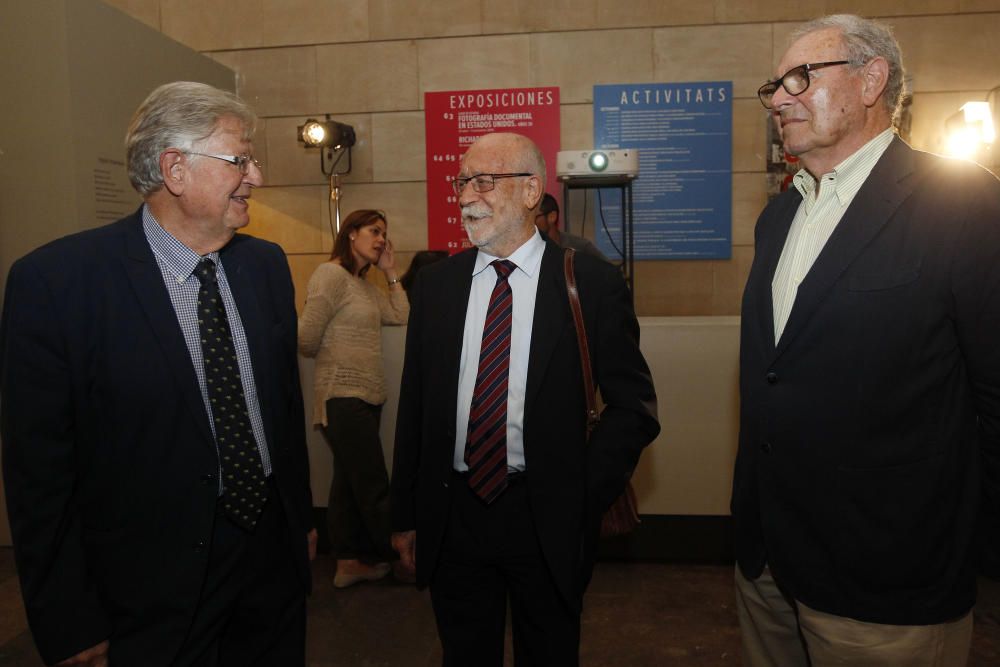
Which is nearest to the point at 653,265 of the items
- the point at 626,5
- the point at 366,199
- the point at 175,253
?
the point at 626,5

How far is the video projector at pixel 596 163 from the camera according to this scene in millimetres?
4664

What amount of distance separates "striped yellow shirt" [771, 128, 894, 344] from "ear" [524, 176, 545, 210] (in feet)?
2.17

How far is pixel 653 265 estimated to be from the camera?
562cm

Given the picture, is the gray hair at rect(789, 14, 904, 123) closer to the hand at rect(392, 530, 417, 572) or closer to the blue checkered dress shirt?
the blue checkered dress shirt

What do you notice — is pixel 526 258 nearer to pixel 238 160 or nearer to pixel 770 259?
pixel 770 259

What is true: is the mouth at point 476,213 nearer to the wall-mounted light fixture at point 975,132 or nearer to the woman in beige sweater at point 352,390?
the woman in beige sweater at point 352,390

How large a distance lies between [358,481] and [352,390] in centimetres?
44

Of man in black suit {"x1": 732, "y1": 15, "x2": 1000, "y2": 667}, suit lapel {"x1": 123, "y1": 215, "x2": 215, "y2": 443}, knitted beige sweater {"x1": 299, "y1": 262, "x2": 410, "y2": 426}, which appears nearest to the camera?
man in black suit {"x1": 732, "y1": 15, "x2": 1000, "y2": 667}

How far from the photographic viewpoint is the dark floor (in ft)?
9.51

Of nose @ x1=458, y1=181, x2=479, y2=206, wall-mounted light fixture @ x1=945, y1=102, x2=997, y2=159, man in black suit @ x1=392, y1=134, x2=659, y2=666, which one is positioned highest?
wall-mounted light fixture @ x1=945, y1=102, x2=997, y2=159

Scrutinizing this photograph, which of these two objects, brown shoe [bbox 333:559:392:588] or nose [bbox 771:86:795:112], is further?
brown shoe [bbox 333:559:392:588]

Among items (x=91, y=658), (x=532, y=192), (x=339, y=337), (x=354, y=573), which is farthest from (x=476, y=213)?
(x=354, y=573)

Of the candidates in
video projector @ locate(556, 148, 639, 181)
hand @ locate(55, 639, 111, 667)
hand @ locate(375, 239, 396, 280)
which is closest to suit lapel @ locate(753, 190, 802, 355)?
hand @ locate(55, 639, 111, 667)

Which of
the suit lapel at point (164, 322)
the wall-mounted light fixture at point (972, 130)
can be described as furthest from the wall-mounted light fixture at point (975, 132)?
the suit lapel at point (164, 322)
